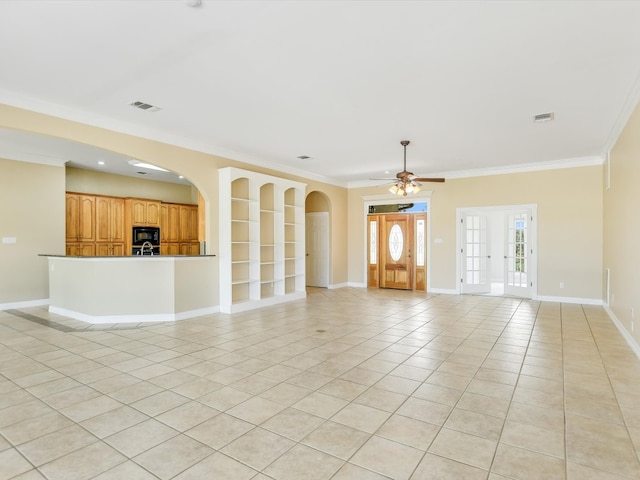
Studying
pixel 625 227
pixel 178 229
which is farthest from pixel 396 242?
pixel 178 229

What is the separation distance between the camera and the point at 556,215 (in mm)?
7504

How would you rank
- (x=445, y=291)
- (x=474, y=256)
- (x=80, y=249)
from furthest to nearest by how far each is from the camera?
(x=445, y=291)
(x=474, y=256)
(x=80, y=249)

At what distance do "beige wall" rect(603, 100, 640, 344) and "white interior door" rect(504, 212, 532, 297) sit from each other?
5.95 ft

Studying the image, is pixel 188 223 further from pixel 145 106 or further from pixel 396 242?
pixel 145 106

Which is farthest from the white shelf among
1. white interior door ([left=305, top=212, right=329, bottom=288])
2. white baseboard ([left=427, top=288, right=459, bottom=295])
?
white baseboard ([left=427, top=288, right=459, bottom=295])

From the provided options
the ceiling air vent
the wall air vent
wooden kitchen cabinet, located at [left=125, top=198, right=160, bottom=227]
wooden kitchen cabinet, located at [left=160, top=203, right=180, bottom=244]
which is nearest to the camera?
the wall air vent

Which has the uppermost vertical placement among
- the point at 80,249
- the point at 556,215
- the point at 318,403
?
the point at 556,215

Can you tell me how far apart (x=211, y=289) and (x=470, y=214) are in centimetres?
610

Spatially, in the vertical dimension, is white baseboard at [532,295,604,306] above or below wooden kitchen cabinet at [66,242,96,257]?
below

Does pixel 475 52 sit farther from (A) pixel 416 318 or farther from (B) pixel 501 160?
(B) pixel 501 160

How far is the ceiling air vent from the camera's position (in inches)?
187

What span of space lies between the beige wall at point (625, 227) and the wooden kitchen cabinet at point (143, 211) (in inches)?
367

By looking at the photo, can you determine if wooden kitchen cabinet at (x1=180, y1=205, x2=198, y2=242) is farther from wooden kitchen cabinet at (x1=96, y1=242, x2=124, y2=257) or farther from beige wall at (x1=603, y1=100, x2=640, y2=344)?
beige wall at (x1=603, y1=100, x2=640, y2=344)

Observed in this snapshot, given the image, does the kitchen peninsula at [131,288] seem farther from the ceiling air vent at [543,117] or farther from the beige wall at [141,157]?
the ceiling air vent at [543,117]
